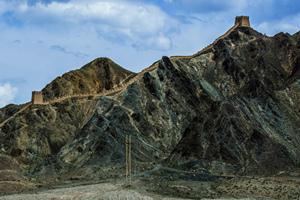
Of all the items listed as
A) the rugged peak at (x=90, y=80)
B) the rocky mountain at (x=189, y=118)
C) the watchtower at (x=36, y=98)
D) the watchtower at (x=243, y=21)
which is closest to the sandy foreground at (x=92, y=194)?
the rocky mountain at (x=189, y=118)

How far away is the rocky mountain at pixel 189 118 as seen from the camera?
8844 centimetres

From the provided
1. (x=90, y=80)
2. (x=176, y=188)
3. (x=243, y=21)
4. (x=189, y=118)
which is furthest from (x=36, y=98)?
(x=243, y=21)

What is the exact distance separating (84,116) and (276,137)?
4356 cm

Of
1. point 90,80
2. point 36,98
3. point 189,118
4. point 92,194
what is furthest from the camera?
point 90,80

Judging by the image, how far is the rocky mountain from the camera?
3482 inches

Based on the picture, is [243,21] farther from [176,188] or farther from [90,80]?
[176,188]

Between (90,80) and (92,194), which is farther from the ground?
(90,80)

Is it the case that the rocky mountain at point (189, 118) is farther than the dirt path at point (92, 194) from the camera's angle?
Yes

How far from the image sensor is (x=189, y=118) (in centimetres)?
11625

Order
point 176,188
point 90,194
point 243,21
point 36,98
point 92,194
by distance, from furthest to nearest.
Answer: point 243,21
point 36,98
point 176,188
point 90,194
point 92,194

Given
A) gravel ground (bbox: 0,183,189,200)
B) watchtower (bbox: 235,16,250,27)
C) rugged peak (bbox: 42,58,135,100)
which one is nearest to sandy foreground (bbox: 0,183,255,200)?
gravel ground (bbox: 0,183,189,200)

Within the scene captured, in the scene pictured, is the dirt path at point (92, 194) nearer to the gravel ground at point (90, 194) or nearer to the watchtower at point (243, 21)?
the gravel ground at point (90, 194)

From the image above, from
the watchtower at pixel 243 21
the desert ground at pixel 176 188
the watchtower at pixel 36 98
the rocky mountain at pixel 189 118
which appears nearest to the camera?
the desert ground at pixel 176 188

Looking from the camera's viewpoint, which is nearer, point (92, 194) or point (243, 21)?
point (92, 194)
